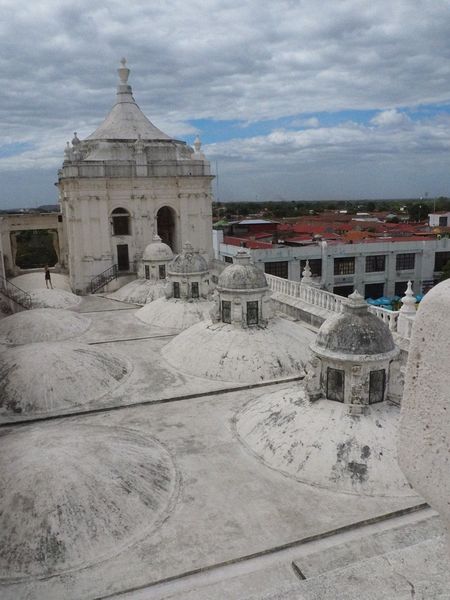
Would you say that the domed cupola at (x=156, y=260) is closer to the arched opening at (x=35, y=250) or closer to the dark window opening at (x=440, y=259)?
the dark window opening at (x=440, y=259)

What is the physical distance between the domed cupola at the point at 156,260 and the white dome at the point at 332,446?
2253cm

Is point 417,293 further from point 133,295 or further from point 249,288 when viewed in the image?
point 249,288

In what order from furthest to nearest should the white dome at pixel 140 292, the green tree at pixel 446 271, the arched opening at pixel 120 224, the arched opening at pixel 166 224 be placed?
1. the green tree at pixel 446 271
2. the arched opening at pixel 166 224
3. the arched opening at pixel 120 224
4. the white dome at pixel 140 292

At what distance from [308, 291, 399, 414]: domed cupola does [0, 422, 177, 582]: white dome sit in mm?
4805

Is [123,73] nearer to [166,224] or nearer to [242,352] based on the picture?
[166,224]


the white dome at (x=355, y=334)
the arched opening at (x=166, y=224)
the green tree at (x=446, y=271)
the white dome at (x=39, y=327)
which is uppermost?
the arched opening at (x=166, y=224)

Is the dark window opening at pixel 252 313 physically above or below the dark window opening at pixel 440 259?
above

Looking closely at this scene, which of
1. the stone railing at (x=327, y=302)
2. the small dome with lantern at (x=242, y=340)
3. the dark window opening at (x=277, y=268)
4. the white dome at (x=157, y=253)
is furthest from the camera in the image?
the dark window opening at (x=277, y=268)

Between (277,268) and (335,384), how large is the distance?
3991cm

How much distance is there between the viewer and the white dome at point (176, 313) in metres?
27.1

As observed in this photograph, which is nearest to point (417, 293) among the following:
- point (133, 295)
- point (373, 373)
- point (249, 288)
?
point (133, 295)

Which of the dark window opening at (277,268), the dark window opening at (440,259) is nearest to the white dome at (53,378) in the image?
the dark window opening at (277,268)

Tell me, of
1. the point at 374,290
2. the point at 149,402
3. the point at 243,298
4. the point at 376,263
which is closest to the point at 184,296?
the point at 243,298

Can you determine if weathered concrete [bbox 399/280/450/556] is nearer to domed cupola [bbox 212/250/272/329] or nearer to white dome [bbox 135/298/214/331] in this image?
domed cupola [bbox 212/250/272/329]
